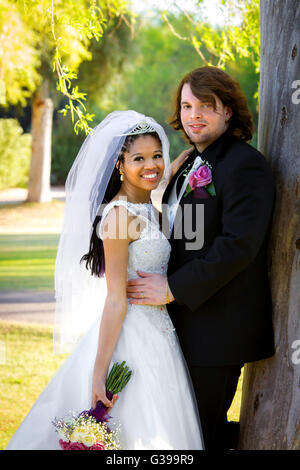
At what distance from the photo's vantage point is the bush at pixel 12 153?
74.8ft

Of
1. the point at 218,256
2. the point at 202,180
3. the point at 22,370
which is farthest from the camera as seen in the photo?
the point at 22,370

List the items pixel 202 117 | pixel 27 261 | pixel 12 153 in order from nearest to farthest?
pixel 202 117
pixel 27 261
pixel 12 153

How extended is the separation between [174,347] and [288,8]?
1.85 metres

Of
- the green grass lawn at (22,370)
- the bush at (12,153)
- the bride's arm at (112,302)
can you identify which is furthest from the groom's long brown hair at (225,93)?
the bush at (12,153)

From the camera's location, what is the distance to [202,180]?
2.92 meters

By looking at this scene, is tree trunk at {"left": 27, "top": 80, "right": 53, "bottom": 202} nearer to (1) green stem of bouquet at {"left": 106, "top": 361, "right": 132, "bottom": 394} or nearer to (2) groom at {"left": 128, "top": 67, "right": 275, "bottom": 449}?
(2) groom at {"left": 128, "top": 67, "right": 275, "bottom": 449}

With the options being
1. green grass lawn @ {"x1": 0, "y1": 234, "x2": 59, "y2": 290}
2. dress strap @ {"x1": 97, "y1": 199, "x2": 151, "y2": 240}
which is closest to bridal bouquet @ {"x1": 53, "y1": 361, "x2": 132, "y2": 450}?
dress strap @ {"x1": 97, "y1": 199, "x2": 151, "y2": 240}

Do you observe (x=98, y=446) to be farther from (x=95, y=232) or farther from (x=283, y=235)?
(x=283, y=235)

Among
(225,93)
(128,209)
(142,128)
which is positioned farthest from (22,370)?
(225,93)

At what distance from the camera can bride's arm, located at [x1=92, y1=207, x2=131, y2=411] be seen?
297cm

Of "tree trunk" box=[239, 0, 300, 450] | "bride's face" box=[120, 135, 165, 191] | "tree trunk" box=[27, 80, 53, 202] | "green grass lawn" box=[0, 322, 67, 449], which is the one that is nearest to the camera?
"tree trunk" box=[239, 0, 300, 450]

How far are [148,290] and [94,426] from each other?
726 millimetres

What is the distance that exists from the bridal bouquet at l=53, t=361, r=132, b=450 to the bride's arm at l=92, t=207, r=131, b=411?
0.18 feet
